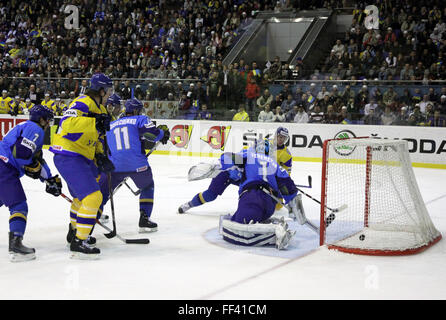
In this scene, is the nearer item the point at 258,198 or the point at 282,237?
the point at 282,237

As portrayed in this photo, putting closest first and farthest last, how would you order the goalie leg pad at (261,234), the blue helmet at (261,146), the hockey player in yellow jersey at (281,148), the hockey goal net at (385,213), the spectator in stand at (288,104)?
1. the goalie leg pad at (261,234)
2. the hockey goal net at (385,213)
3. the blue helmet at (261,146)
4. the hockey player in yellow jersey at (281,148)
5. the spectator in stand at (288,104)

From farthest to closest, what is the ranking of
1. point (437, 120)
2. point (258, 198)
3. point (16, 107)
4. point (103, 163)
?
point (16, 107), point (437, 120), point (258, 198), point (103, 163)

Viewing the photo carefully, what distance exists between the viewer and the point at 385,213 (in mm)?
5707

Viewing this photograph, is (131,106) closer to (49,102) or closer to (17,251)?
(17,251)

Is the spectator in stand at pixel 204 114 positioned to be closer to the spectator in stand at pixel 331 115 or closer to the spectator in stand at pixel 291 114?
the spectator in stand at pixel 291 114

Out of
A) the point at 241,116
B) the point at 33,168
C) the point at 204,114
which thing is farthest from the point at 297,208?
the point at 204,114

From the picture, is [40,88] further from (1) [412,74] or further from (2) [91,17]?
(1) [412,74]

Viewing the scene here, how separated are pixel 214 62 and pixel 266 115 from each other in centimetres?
295

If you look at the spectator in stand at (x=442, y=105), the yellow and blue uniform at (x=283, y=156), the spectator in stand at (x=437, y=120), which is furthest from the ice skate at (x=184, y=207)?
the spectator in stand at (x=442, y=105)

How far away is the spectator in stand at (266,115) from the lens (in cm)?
1188

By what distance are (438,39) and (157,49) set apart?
25.1 feet

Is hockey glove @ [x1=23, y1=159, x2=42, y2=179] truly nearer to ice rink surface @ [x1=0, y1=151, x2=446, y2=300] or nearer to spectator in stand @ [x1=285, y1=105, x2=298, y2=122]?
ice rink surface @ [x1=0, y1=151, x2=446, y2=300]

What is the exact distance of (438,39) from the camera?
43.9 feet
